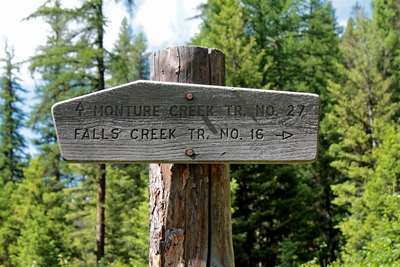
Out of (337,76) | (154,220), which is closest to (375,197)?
A: (337,76)

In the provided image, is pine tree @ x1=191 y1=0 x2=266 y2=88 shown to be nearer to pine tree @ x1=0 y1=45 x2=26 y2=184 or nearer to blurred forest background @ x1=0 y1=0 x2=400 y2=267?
blurred forest background @ x1=0 y1=0 x2=400 y2=267

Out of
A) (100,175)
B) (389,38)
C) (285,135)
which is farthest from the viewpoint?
(389,38)

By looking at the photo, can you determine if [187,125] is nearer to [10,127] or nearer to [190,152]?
[190,152]

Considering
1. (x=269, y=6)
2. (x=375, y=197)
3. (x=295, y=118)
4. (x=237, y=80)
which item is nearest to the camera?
(x=295, y=118)

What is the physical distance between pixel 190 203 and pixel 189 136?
321 mm

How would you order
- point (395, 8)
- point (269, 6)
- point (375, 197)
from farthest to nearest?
point (395, 8) < point (269, 6) < point (375, 197)

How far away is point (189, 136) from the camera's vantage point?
1.84 meters

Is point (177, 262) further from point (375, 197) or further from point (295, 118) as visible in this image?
point (375, 197)

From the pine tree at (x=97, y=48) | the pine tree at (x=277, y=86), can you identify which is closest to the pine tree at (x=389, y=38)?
the pine tree at (x=277, y=86)

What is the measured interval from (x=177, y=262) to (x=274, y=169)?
45.4ft

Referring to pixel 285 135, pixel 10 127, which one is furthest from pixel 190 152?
pixel 10 127

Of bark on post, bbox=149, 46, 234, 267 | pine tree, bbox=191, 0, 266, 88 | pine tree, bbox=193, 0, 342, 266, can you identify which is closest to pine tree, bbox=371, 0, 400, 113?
pine tree, bbox=193, 0, 342, 266

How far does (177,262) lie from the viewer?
1.95 metres

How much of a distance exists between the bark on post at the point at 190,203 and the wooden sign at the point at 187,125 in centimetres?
17
